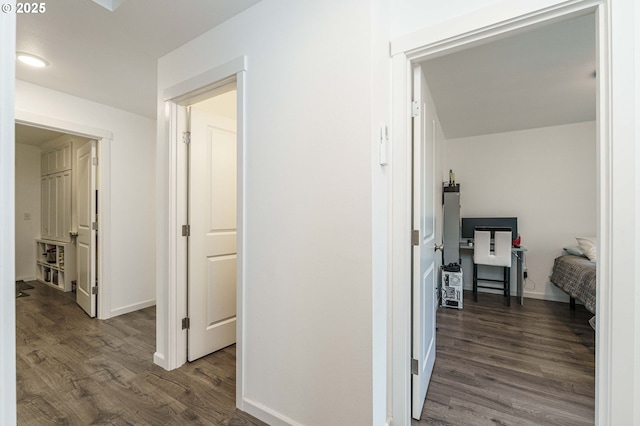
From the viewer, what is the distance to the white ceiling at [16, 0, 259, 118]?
1725 millimetres

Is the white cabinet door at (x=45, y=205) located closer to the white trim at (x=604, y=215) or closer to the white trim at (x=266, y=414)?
the white trim at (x=266, y=414)

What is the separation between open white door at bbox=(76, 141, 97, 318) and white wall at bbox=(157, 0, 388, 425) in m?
2.64

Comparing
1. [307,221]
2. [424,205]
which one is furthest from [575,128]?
[307,221]

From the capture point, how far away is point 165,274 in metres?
2.20

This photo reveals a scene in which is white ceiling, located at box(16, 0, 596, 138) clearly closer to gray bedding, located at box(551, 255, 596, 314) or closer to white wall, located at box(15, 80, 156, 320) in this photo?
white wall, located at box(15, 80, 156, 320)

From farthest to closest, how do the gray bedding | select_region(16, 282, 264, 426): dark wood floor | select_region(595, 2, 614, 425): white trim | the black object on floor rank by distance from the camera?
the black object on floor → the gray bedding → select_region(16, 282, 264, 426): dark wood floor → select_region(595, 2, 614, 425): white trim

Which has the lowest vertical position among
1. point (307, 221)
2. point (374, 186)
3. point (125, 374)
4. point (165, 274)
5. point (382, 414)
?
point (125, 374)

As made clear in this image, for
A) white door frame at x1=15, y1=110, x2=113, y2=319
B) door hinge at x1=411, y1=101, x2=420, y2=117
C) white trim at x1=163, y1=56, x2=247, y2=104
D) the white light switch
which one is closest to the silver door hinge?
the white light switch

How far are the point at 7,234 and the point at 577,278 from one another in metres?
4.41

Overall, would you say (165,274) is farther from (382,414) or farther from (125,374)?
(382,414)

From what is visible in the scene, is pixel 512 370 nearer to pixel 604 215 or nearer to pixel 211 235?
pixel 604 215

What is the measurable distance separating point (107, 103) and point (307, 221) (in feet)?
10.5

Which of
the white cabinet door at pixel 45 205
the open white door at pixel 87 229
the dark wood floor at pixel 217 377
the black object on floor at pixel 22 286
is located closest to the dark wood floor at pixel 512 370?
the dark wood floor at pixel 217 377

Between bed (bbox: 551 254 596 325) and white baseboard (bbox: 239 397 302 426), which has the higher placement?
bed (bbox: 551 254 596 325)
